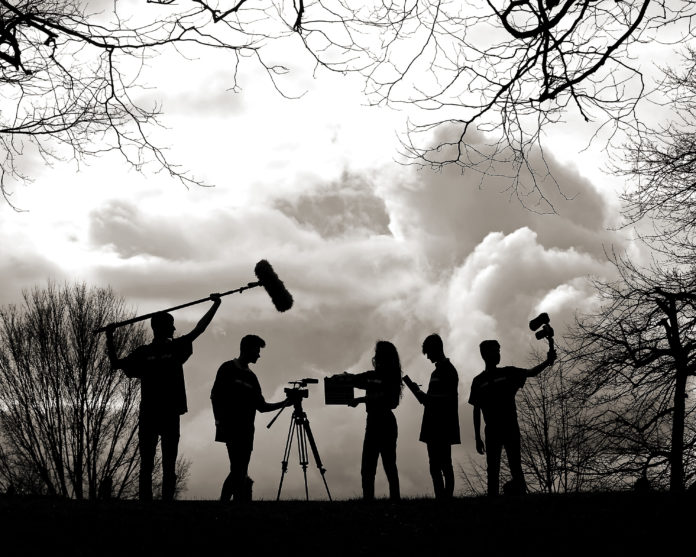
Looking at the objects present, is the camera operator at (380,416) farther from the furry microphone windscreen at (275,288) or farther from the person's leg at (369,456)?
the furry microphone windscreen at (275,288)

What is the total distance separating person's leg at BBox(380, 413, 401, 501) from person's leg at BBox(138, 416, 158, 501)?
242 cm

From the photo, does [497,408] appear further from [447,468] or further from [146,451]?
[146,451]

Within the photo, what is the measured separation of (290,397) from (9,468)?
18.1 metres

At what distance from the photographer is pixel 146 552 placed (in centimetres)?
530

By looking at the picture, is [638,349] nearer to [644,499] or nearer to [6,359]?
[644,499]

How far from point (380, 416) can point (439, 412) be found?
0.66m

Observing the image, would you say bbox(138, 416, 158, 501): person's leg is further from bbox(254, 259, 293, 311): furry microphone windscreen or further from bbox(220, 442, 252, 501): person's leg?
bbox(254, 259, 293, 311): furry microphone windscreen

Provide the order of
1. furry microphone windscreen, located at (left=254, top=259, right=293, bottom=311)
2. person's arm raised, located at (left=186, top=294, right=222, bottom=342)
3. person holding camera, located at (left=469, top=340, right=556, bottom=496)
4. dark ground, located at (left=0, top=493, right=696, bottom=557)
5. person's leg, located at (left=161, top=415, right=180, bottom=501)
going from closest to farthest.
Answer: dark ground, located at (left=0, top=493, right=696, bottom=557) < person's leg, located at (left=161, top=415, right=180, bottom=501) < person's arm raised, located at (left=186, top=294, right=222, bottom=342) < person holding camera, located at (left=469, top=340, right=556, bottom=496) < furry microphone windscreen, located at (left=254, top=259, right=293, bottom=311)

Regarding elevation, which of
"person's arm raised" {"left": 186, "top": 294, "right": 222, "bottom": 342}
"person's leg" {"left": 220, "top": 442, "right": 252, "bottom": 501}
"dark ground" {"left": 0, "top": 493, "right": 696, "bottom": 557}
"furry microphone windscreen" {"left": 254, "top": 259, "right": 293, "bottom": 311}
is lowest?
"dark ground" {"left": 0, "top": 493, "right": 696, "bottom": 557}

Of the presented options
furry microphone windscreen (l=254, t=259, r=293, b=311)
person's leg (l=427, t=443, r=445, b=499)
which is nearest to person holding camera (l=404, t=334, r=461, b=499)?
person's leg (l=427, t=443, r=445, b=499)

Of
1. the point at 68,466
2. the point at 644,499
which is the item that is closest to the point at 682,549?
the point at 644,499

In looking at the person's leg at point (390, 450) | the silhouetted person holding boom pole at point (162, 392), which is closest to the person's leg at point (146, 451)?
the silhouetted person holding boom pole at point (162, 392)

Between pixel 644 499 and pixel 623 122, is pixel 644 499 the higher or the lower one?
the lower one

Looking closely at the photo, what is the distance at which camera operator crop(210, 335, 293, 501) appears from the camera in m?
8.09
